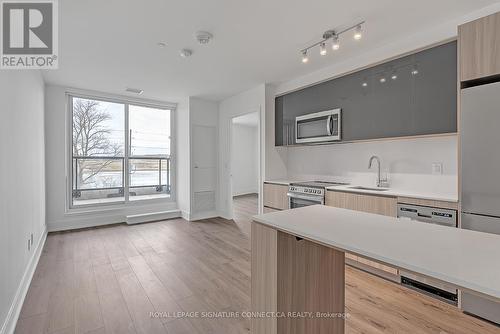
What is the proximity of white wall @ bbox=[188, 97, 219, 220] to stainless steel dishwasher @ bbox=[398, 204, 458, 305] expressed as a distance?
393 centimetres

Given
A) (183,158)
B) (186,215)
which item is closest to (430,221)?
(186,215)

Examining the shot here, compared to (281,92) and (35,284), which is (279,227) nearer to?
(35,284)

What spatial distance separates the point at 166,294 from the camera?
7.57ft

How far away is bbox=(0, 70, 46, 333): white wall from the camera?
1.81m

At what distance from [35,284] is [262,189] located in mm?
3128

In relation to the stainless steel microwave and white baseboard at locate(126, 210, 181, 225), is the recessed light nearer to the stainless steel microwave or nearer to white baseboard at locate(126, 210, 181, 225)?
white baseboard at locate(126, 210, 181, 225)

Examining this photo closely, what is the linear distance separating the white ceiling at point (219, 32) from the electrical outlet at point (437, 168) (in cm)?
146

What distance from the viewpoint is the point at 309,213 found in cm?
162

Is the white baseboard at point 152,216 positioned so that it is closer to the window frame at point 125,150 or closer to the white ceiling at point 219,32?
the window frame at point 125,150

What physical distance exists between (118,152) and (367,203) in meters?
4.79

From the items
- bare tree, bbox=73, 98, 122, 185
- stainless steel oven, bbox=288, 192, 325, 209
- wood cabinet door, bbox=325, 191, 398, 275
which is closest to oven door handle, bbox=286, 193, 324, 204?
stainless steel oven, bbox=288, 192, 325, 209

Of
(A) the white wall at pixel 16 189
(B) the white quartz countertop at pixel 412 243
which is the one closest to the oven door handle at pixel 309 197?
(B) the white quartz countertop at pixel 412 243

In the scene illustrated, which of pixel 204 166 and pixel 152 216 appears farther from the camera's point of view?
pixel 204 166

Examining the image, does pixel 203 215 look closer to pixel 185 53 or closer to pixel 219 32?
pixel 185 53
